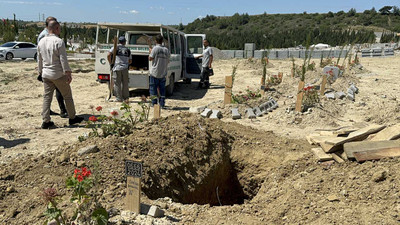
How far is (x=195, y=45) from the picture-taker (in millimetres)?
11820

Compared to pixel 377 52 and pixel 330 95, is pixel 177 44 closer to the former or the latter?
pixel 330 95

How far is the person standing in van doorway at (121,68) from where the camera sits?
7730 millimetres

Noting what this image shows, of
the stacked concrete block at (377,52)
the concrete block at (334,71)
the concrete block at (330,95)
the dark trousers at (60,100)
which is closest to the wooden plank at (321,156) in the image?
the concrete block at (330,95)

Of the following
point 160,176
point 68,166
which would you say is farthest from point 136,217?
point 68,166

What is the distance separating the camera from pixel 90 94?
1006 centimetres

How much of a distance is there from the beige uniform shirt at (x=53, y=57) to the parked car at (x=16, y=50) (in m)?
15.8

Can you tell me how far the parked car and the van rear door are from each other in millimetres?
12520

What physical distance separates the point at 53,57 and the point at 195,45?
6.89 meters

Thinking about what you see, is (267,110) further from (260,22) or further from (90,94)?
(260,22)

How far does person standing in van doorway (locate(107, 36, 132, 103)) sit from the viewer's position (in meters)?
7.73

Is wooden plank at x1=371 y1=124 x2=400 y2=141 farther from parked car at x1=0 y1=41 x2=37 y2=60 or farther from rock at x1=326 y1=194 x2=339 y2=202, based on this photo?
parked car at x1=0 y1=41 x2=37 y2=60

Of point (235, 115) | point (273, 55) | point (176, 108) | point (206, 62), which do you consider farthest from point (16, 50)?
point (273, 55)

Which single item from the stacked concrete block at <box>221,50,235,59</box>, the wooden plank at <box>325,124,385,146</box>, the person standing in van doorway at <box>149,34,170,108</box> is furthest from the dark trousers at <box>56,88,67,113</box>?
the stacked concrete block at <box>221,50,235,59</box>

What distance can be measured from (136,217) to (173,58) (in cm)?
727
